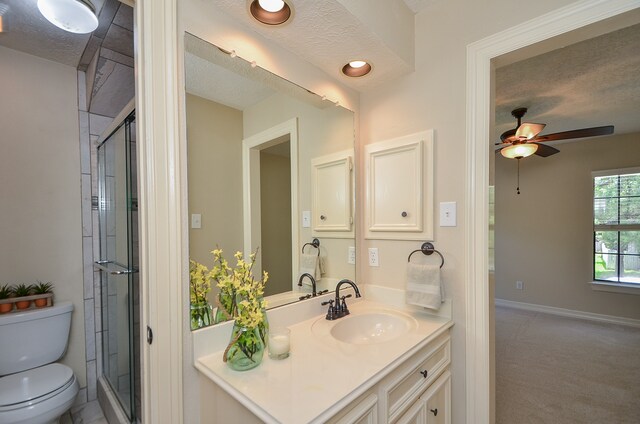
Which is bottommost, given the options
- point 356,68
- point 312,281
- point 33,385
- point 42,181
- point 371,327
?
point 33,385

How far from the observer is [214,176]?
1.21 metres

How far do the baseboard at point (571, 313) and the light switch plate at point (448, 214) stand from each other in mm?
4003

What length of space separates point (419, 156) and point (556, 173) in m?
3.81

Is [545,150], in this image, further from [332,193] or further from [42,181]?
[42,181]

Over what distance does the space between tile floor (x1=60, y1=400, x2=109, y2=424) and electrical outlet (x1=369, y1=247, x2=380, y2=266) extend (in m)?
2.05

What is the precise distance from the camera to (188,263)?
1024 millimetres

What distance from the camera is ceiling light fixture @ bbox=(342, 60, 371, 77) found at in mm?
1495

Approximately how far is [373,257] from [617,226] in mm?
4025

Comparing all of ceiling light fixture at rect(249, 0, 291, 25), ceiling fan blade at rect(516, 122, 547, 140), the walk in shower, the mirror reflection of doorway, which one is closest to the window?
ceiling fan blade at rect(516, 122, 547, 140)

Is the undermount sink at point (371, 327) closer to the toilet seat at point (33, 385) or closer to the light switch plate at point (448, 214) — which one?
the light switch plate at point (448, 214)

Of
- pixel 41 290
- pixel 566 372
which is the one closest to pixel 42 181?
pixel 41 290

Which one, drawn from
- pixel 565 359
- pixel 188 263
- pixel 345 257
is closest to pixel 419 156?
pixel 345 257

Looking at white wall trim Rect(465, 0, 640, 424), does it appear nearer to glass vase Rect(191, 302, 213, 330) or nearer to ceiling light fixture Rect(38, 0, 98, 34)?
glass vase Rect(191, 302, 213, 330)

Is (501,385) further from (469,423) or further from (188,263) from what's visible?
(188,263)
